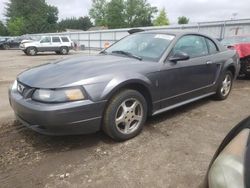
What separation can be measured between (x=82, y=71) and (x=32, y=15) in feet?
249

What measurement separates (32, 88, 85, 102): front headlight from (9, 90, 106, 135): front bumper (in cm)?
5

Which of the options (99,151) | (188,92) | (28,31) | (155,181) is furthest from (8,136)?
(28,31)

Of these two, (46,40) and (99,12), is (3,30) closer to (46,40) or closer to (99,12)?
(99,12)

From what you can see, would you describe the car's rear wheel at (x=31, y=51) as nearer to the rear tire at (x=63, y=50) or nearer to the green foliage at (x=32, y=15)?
the rear tire at (x=63, y=50)

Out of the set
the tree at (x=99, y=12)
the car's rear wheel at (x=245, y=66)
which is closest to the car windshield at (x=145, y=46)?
the car's rear wheel at (x=245, y=66)

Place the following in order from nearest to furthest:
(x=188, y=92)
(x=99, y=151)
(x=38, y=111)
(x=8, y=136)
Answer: (x=38, y=111), (x=99, y=151), (x=8, y=136), (x=188, y=92)

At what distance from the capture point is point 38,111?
116 inches

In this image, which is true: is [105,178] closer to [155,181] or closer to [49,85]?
[155,181]

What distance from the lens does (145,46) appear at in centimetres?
A: 419

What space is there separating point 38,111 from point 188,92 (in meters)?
2.51

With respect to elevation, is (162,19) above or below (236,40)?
above

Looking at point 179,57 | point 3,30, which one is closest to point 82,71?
point 179,57

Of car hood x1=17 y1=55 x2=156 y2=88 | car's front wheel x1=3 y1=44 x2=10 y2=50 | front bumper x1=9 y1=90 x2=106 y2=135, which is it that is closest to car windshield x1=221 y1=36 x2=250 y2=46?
car hood x1=17 y1=55 x2=156 y2=88

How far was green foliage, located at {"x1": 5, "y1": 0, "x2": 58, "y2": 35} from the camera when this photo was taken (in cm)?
6612
